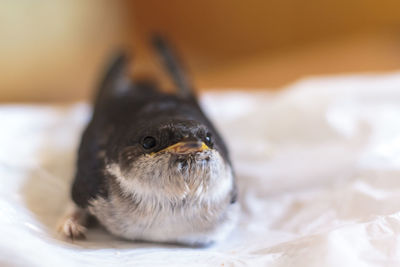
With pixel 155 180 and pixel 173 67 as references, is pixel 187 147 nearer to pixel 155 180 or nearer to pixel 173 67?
pixel 155 180

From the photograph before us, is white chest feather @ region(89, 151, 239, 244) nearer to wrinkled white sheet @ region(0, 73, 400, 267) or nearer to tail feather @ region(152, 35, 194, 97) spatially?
wrinkled white sheet @ region(0, 73, 400, 267)

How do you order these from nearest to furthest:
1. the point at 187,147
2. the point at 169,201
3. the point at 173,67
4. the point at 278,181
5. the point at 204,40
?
the point at 187,147, the point at 169,201, the point at 278,181, the point at 173,67, the point at 204,40

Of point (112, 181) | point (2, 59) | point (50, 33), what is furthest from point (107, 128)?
point (50, 33)

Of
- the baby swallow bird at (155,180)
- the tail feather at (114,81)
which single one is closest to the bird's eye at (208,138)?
the baby swallow bird at (155,180)

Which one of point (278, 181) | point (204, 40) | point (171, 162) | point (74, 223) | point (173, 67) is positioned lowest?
point (278, 181)

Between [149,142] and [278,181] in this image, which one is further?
[278,181]

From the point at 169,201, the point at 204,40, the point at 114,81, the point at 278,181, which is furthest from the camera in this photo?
the point at 204,40

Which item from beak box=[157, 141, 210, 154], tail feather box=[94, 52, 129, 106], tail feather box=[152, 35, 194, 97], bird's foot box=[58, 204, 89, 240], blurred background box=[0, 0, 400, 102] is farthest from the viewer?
blurred background box=[0, 0, 400, 102]

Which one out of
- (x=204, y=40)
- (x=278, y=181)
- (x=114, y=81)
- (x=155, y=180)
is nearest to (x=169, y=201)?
(x=155, y=180)

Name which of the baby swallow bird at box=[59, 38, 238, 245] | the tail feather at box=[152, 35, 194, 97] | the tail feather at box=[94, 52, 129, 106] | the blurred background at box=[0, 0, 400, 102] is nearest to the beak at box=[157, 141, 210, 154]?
the baby swallow bird at box=[59, 38, 238, 245]

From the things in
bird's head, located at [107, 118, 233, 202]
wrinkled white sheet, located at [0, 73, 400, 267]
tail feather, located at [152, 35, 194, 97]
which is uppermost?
tail feather, located at [152, 35, 194, 97]
